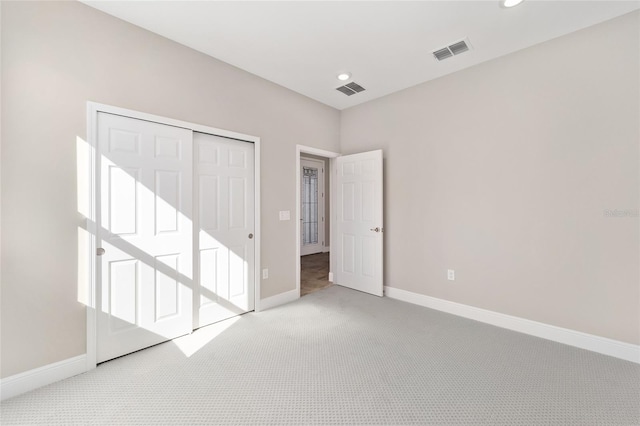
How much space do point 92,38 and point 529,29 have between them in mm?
3788

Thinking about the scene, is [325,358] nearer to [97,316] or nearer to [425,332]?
[425,332]

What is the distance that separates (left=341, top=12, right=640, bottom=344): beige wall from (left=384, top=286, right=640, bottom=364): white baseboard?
64mm

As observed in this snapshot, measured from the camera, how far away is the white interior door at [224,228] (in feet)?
9.23

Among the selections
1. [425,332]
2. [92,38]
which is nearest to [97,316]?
[92,38]

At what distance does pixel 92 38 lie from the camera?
6.95ft

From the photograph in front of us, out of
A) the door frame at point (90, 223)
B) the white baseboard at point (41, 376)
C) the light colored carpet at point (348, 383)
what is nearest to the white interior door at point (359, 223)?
the light colored carpet at point (348, 383)

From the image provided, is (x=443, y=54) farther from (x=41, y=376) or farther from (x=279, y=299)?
(x=41, y=376)

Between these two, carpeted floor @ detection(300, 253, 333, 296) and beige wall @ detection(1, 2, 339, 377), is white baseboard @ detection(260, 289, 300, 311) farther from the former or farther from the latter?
beige wall @ detection(1, 2, 339, 377)

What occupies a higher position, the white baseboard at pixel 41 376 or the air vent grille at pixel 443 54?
the air vent grille at pixel 443 54

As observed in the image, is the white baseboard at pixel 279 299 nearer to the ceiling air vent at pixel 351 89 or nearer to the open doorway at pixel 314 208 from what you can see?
the open doorway at pixel 314 208

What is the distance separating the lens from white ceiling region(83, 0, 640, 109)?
212 cm

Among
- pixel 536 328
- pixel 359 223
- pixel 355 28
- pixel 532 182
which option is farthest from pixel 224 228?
pixel 536 328

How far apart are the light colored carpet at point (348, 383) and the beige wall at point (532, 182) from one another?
0.48m

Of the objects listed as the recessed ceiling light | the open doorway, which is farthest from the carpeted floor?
the recessed ceiling light
